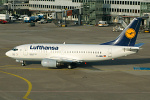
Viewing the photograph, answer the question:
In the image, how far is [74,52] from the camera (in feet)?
172

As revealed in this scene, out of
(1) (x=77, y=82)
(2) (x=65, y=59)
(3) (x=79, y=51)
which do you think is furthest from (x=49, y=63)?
(1) (x=77, y=82)

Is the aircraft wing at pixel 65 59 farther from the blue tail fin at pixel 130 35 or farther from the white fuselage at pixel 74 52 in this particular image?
the blue tail fin at pixel 130 35

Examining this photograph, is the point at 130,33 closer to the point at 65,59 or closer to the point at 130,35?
the point at 130,35

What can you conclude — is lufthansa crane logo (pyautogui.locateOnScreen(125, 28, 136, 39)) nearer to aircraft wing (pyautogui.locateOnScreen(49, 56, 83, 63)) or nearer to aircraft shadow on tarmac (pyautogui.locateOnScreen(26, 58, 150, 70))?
aircraft shadow on tarmac (pyautogui.locateOnScreen(26, 58, 150, 70))

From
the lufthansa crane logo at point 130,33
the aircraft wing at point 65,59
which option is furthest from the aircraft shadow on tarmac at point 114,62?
the lufthansa crane logo at point 130,33

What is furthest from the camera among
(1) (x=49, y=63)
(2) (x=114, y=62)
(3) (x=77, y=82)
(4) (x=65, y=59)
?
(2) (x=114, y=62)

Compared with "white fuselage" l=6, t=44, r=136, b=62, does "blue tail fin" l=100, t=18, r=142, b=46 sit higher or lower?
higher

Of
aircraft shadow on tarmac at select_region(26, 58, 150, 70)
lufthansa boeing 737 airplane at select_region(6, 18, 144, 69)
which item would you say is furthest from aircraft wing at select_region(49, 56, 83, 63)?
aircraft shadow on tarmac at select_region(26, 58, 150, 70)

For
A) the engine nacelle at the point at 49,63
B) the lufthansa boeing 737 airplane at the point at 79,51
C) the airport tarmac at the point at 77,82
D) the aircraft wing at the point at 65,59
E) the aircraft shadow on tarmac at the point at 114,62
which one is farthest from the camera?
the aircraft shadow on tarmac at the point at 114,62

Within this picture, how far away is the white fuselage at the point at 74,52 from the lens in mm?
51906

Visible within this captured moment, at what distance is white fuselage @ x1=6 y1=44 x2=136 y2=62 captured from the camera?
2044 inches

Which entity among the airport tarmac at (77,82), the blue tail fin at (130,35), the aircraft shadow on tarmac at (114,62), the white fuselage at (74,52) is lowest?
the airport tarmac at (77,82)

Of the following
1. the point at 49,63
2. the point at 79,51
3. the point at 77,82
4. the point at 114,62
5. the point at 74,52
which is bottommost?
the point at 77,82

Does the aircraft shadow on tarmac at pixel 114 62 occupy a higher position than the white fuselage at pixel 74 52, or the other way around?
the white fuselage at pixel 74 52
